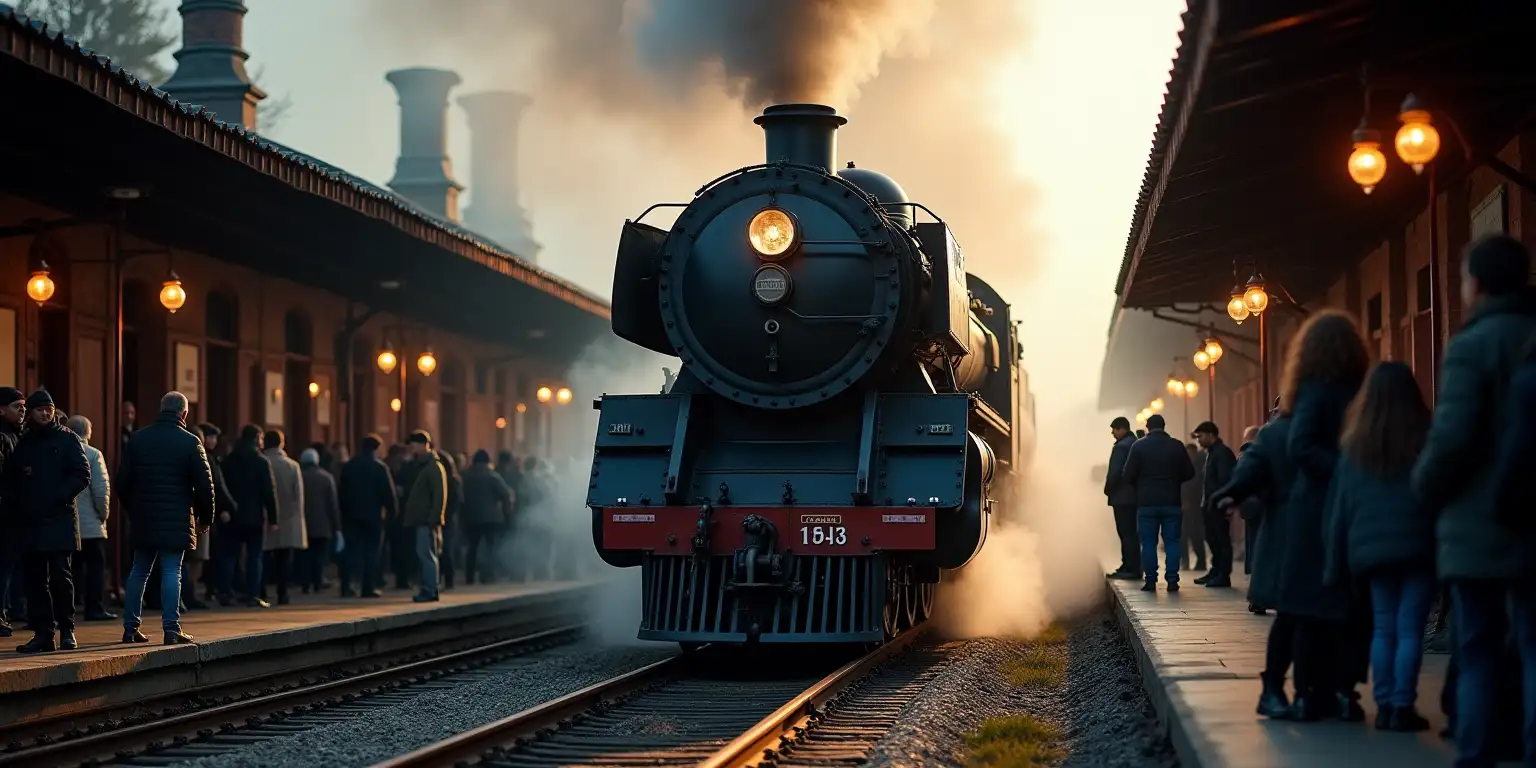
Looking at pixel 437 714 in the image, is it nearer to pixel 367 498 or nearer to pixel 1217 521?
pixel 367 498

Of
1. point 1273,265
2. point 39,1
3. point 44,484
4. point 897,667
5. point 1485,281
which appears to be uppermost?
point 39,1

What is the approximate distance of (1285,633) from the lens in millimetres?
7172

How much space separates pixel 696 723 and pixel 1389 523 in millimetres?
3901

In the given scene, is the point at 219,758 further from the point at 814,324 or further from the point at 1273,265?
the point at 1273,265

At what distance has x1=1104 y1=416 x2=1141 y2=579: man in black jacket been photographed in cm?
1650

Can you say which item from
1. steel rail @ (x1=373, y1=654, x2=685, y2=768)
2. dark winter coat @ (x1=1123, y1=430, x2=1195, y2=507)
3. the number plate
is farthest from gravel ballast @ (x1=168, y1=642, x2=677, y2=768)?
dark winter coat @ (x1=1123, y1=430, x2=1195, y2=507)

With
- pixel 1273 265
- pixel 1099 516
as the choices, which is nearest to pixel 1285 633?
pixel 1273 265

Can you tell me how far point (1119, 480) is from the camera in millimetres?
16422

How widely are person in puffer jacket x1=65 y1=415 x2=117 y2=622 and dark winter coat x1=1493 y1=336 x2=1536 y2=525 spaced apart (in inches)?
379

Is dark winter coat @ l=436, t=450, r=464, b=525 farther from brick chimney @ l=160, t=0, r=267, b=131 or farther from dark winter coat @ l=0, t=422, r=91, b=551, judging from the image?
brick chimney @ l=160, t=0, r=267, b=131

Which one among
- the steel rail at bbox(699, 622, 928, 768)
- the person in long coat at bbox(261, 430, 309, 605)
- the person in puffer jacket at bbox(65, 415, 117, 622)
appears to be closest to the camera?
the steel rail at bbox(699, 622, 928, 768)

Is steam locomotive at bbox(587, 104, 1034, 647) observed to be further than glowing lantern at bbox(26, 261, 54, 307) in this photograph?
No

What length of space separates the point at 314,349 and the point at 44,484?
12.6 metres

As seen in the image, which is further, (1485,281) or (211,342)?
(211,342)
